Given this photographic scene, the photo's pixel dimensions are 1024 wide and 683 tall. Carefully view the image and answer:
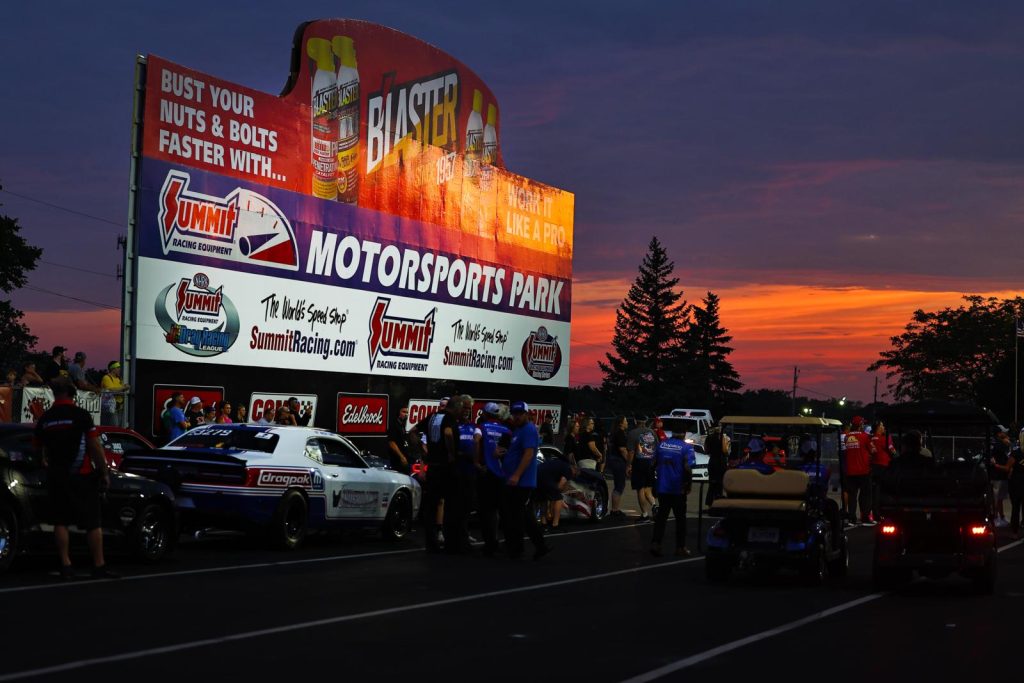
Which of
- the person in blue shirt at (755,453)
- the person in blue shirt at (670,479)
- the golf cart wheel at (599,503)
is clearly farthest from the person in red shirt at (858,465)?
the person in blue shirt at (755,453)

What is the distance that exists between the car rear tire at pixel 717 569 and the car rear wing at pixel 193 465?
5.82m

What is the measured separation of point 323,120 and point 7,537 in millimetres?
16357

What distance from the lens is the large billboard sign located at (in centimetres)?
2480

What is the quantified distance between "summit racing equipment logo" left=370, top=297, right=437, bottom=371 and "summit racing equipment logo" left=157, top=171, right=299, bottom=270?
10.7ft

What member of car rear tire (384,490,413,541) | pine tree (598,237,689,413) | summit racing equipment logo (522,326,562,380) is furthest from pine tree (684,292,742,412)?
car rear tire (384,490,413,541)

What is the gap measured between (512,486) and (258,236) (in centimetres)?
1124

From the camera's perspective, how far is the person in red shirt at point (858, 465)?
85.7ft

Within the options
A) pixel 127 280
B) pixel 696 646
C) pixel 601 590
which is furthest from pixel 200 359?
pixel 696 646

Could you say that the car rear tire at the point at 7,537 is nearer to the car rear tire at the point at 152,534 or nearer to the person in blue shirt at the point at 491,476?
the car rear tire at the point at 152,534

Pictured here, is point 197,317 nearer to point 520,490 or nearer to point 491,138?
point 520,490

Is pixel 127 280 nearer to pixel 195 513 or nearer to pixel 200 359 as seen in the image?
pixel 200 359

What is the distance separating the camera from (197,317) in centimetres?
2534

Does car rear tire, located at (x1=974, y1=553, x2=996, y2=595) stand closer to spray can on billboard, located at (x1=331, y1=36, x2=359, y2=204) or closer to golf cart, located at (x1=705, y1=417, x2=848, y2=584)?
golf cart, located at (x1=705, y1=417, x2=848, y2=584)

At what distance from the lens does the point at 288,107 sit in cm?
2766
